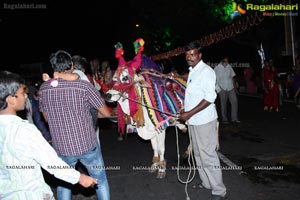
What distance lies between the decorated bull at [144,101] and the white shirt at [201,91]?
120cm

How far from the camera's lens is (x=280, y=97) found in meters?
11.8

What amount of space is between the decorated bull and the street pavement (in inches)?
19.5

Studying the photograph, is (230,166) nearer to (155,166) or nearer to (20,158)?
(155,166)

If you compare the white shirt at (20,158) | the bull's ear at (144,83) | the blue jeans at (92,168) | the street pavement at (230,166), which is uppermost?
the bull's ear at (144,83)

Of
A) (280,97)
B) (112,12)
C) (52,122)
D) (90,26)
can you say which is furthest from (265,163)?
(112,12)

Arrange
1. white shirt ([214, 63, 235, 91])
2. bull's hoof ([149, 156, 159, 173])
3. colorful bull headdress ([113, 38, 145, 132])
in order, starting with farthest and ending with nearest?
white shirt ([214, 63, 235, 91]) → bull's hoof ([149, 156, 159, 173]) → colorful bull headdress ([113, 38, 145, 132])

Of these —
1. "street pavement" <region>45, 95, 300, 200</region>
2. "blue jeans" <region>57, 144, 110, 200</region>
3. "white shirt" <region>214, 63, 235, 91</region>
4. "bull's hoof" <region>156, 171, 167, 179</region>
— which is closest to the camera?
"blue jeans" <region>57, 144, 110, 200</region>

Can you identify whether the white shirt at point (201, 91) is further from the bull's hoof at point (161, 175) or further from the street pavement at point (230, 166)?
the bull's hoof at point (161, 175)

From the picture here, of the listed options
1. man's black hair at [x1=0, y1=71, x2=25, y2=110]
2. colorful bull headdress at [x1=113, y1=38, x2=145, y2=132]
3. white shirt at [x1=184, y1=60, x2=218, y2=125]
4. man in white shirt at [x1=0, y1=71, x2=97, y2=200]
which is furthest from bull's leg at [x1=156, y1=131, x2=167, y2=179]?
man's black hair at [x1=0, y1=71, x2=25, y2=110]

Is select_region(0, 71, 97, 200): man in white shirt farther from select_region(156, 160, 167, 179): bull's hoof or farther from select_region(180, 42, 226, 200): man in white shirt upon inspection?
select_region(156, 160, 167, 179): bull's hoof

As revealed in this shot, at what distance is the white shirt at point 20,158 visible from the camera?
89.1 inches

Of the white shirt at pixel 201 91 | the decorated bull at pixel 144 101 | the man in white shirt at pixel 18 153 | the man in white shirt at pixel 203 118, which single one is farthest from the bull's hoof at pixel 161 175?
the man in white shirt at pixel 18 153

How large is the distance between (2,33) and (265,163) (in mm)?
24031

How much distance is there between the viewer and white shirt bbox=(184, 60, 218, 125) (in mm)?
4070
